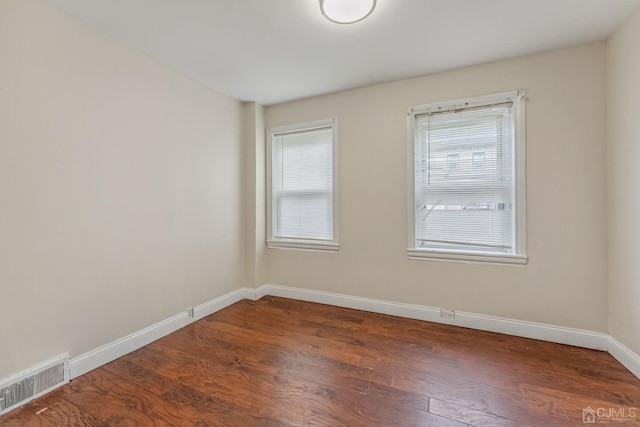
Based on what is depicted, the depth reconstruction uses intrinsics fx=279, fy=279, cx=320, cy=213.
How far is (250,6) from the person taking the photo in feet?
5.83

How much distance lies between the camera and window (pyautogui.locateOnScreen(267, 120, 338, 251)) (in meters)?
3.21

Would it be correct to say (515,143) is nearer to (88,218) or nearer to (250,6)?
(250,6)

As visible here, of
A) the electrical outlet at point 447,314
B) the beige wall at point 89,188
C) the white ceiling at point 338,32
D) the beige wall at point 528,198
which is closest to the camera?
the beige wall at point 89,188

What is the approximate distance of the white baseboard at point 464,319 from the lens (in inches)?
88.1

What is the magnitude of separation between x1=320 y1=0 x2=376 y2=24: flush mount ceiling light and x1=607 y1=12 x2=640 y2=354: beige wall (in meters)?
1.76

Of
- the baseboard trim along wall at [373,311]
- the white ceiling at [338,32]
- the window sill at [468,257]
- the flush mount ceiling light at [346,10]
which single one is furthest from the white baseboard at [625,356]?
the flush mount ceiling light at [346,10]

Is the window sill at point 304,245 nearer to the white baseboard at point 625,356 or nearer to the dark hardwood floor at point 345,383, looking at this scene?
the dark hardwood floor at point 345,383

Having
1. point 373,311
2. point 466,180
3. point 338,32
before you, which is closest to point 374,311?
A: point 373,311

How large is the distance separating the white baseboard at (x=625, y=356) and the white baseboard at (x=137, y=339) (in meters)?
3.42

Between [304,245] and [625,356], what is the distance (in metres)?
2.78

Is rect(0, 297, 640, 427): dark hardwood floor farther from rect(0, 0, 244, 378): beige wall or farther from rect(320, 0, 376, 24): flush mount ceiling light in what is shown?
rect(320, 0, 376, 24): flush mount ceiling light

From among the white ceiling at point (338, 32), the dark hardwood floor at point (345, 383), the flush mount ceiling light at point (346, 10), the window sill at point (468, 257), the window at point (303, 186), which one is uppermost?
the white ceiling at point (338, 32)

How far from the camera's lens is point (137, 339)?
2.27 metres

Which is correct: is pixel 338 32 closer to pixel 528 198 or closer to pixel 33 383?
pixel 528 198
